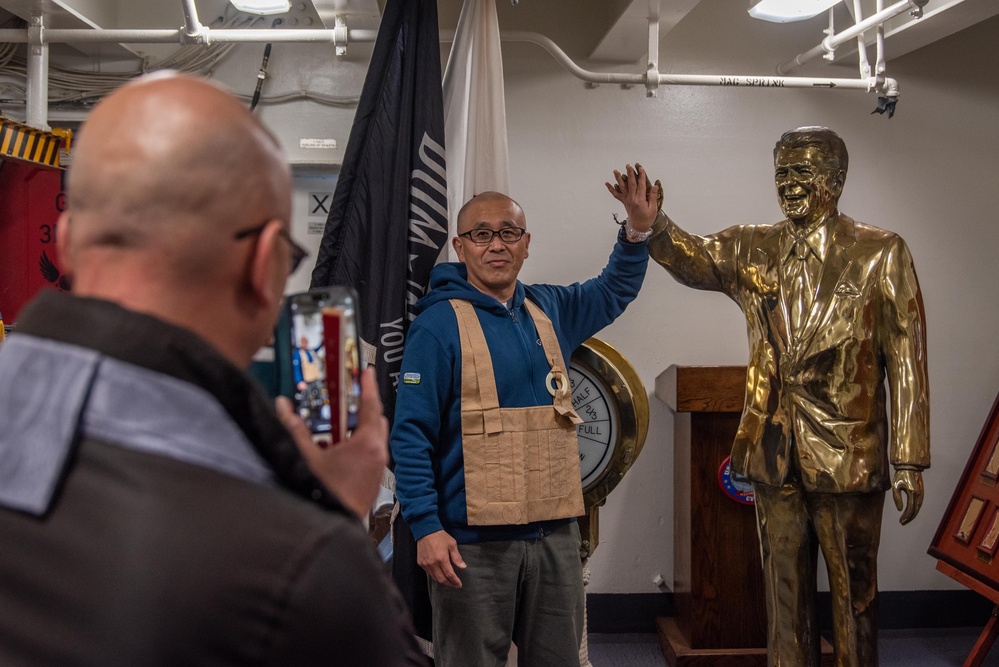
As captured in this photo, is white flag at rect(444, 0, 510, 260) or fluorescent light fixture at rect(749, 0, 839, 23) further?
fluorescent light fixture at rect(749, 0, 839, 23)

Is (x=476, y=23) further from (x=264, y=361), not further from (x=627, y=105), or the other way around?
(x=264, y=361)

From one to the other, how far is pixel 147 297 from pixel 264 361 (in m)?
0.20

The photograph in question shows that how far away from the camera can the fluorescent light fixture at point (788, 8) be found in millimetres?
2984

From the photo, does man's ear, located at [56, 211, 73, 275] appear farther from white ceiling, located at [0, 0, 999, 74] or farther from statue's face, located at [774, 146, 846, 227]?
white ceiling, located at [0, 0, 999, 74]

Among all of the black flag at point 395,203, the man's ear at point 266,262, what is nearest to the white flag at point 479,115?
the black flag at point 395,203

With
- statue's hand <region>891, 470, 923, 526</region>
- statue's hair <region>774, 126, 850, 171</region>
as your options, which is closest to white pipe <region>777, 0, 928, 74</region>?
statue's hair <region>774, 126, 850, 171</region>

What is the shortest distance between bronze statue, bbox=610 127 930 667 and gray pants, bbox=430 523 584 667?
1.96ft

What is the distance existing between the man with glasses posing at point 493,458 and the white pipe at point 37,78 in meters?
1.69

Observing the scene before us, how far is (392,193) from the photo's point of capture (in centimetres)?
273

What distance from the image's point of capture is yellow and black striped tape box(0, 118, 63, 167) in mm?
2656

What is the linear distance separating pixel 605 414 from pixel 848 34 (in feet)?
5.51

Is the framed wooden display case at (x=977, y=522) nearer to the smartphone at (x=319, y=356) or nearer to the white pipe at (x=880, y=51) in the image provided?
the white pipe at (x=880, y=51)

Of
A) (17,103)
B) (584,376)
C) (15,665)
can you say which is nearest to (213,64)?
(17,103)

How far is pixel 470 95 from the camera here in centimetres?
281
